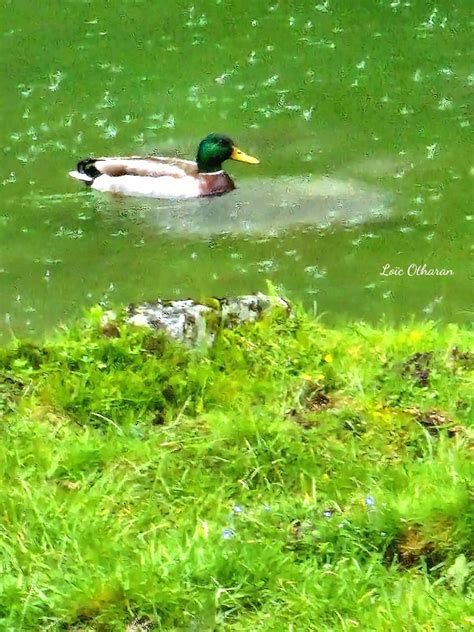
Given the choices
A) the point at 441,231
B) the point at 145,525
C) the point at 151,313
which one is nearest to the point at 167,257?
the point at 151,313

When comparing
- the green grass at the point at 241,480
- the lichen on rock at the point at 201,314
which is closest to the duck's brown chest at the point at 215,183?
the lichen on rock at the point at 201,314

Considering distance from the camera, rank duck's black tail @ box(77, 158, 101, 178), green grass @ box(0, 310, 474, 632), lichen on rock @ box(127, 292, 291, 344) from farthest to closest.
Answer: duck's black tail @ box(77, 158, 101, 178)
lichen on rock @ box(127, 292, 291, 344)
green grass @ box(0, 310, 474, 632)

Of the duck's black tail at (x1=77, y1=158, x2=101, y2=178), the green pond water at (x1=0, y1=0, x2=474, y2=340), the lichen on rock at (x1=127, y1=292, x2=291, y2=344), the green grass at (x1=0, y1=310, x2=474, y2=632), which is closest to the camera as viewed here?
the green grass at (x1=0, y1=310, x2=474, y2=632)

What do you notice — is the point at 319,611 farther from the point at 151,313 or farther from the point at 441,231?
the point at 441,231

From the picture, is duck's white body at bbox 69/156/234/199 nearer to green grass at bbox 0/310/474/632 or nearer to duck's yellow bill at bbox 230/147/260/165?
duck's yellow bill at bbox 230/147/260/165

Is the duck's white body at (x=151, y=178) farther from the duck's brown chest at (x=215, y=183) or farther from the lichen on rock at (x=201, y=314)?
the lichen on rock at (x=201, y=314)

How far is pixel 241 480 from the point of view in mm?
2723

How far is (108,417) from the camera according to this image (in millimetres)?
3158

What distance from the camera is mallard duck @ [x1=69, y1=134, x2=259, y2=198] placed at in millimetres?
3582

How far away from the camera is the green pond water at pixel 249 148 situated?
142 inches

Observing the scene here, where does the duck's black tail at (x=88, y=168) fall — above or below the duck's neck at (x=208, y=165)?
below

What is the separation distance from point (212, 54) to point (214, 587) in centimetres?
253

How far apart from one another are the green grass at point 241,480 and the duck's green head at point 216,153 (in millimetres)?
653

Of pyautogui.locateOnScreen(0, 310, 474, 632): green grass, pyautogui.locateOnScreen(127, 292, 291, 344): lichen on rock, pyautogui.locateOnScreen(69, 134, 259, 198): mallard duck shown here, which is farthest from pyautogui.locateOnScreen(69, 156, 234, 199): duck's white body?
pyautogui.locateOnScreen(0, 310, 474, 632): green grass
